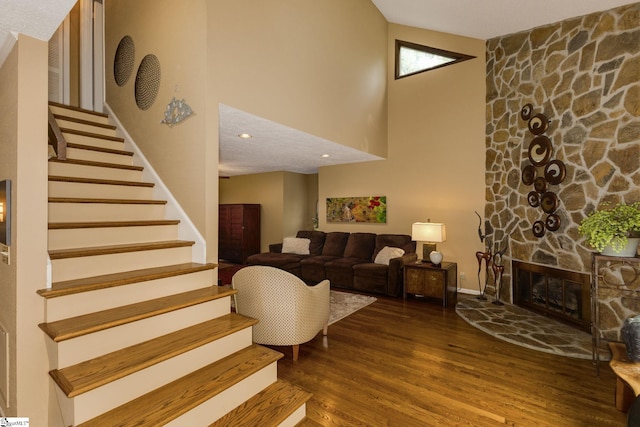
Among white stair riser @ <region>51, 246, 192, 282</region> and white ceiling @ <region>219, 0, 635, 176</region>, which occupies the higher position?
white ceiling @ <region>219, 0, 635, 176</region>

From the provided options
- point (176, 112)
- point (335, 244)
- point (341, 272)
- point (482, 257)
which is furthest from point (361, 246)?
point (176, 112)

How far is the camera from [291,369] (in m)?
2.55

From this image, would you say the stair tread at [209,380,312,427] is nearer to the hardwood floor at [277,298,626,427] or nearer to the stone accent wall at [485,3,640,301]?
the hardwood floor at [277,298,626,427]

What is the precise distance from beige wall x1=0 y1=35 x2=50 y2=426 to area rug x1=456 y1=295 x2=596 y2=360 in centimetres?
380

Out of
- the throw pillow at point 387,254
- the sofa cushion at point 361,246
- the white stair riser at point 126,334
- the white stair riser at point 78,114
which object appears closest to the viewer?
the white stair riser at point 126,334

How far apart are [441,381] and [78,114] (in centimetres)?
488

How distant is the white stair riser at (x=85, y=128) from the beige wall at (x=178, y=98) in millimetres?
235

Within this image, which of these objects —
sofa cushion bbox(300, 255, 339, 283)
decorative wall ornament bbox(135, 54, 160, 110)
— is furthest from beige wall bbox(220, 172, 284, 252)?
decorative wall ornament bbox(135, 54, 160, 110)

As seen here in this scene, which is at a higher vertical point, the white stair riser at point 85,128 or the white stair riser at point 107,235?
the white stair riser at point 85,128

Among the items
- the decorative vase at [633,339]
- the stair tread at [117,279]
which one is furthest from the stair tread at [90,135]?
the decorative vase at [633,339]

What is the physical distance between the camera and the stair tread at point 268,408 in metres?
1.75

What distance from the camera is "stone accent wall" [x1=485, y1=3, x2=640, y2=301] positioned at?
321cm

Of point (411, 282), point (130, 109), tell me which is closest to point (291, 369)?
point (411, 282)

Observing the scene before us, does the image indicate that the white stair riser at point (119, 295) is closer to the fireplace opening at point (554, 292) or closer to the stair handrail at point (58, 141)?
the stair handrail at point (58, 141)
